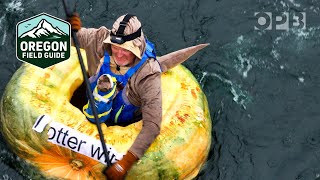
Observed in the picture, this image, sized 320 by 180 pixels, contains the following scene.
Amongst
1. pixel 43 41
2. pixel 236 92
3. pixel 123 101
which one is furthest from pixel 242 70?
pixel 43 41

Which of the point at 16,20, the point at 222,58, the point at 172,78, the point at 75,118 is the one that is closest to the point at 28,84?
the point at 75,118

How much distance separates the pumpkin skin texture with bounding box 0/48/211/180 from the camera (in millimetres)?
5828

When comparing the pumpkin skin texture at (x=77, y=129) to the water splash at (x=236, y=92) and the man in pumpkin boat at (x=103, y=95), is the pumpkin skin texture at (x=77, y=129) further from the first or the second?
the water splash at (x=236, y=92)

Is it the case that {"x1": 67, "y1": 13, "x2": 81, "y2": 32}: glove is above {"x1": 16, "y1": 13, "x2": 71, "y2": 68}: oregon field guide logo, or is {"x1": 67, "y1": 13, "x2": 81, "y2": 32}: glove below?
above

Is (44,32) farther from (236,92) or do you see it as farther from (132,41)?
(236,92)

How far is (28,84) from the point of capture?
6.12m

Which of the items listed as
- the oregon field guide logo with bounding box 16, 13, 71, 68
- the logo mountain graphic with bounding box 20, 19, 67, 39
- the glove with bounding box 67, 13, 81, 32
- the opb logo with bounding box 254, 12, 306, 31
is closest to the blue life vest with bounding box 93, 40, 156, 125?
the glove with bounding box 67, 13, 81, 32

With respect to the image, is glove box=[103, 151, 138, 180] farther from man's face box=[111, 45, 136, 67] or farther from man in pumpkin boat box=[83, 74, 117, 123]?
man's face box=[111, 45, 136, 67]

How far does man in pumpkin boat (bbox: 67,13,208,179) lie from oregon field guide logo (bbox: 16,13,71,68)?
0.91 m

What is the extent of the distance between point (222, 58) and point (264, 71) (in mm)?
682

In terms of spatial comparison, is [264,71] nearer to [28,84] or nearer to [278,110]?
[278,110]

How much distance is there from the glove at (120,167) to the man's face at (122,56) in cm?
96

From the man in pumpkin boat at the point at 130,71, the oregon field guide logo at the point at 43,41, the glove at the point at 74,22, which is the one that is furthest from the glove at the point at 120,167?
the oregon field guide logo at the point at 43,41

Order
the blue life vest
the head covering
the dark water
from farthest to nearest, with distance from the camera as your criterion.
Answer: the dark water
the blue life vest
the head covering
